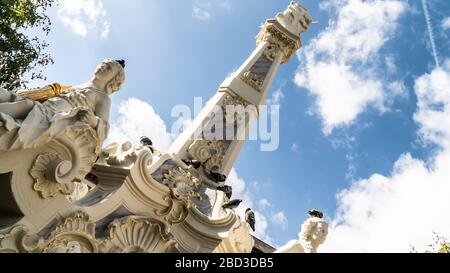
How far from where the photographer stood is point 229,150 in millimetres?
11062

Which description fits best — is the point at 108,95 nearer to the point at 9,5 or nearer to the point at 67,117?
the point at 67,117

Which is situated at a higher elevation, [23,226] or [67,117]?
[67,117]

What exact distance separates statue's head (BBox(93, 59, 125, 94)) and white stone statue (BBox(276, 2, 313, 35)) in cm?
1060

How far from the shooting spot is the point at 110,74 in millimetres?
6457

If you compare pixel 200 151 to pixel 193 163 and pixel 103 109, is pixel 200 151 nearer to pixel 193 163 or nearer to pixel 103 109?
pixel 193 163

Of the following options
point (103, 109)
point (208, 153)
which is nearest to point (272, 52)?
point (208, 153)

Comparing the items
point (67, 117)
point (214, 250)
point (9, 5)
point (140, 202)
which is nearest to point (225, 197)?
point (214, 250)

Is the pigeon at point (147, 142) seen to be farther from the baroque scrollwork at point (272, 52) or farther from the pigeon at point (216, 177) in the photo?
the baroque scrollwork at point (272, 52)

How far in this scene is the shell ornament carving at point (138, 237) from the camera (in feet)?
19.8

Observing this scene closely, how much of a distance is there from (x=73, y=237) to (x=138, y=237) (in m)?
1.10

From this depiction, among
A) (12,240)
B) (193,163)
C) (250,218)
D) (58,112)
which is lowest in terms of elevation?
(12,240)

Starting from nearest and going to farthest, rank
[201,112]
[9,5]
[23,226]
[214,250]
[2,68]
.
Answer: [23,226] < [214,250] < [201,112] < [9,5] < [2,68]

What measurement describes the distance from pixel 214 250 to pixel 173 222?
824 mm

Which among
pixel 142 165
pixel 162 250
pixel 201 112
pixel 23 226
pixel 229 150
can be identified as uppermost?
pixel 201 112
